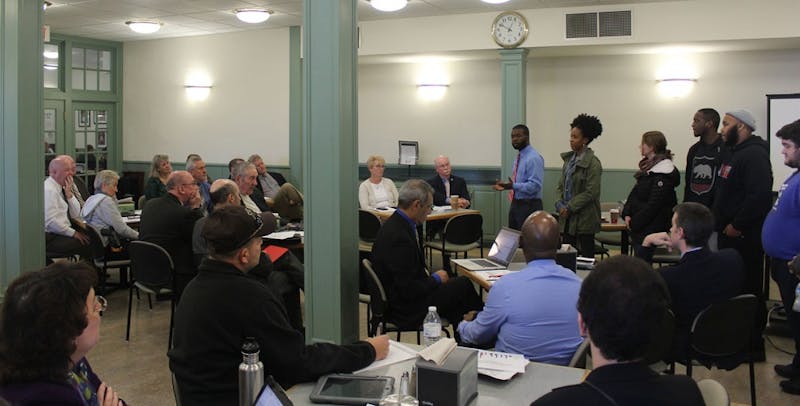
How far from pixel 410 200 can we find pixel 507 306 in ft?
4.64

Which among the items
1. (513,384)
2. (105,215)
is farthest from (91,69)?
(513,384)

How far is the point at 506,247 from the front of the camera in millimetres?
4770

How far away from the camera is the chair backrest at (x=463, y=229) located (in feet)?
23.1

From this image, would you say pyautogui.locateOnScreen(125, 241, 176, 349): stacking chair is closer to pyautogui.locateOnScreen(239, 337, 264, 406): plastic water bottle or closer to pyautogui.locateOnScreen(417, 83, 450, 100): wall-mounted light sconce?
pyautogui.locateOnScreen(239, 337, 264, 406): plastic water bottle

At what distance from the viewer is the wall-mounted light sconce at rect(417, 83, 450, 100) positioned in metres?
10.2

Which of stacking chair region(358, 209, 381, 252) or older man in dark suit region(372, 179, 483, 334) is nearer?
older man in dark suit region(372, 179, 483, 334)

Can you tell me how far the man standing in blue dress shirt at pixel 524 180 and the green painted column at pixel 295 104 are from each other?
3.76 m

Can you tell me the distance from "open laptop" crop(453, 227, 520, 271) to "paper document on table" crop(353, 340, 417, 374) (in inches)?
73.0

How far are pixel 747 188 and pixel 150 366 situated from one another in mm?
4235

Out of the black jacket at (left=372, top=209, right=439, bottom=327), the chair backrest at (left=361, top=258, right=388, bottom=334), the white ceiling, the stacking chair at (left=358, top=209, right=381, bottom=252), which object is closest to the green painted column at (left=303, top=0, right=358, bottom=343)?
the chair backrest at (left=361, top=258, right=388, bottom=334)

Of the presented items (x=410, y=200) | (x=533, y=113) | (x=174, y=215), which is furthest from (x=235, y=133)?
Result: (x=410, y=200)

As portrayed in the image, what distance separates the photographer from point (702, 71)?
8.81 meters

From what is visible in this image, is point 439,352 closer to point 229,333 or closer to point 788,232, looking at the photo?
point 229,333

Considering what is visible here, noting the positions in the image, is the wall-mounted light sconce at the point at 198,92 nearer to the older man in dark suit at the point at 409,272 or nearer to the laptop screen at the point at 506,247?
the laptop screen at the point at 506,247
